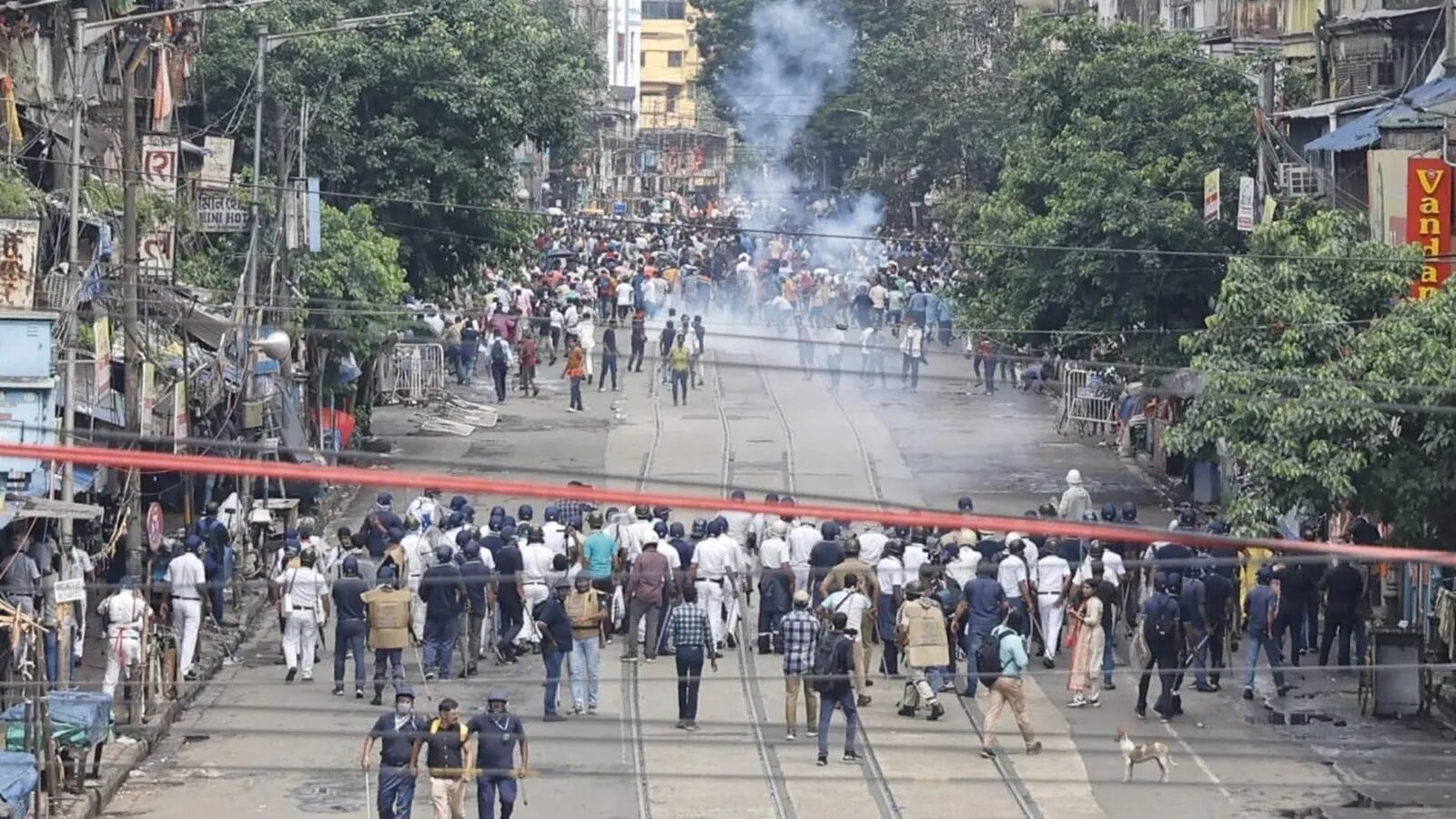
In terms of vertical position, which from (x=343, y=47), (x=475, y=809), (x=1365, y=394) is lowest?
(x=475, y=809)

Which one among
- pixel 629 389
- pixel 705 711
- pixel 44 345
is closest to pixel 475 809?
pixel 705 711


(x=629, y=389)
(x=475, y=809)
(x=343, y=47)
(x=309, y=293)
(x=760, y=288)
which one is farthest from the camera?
(x=760, y=288)

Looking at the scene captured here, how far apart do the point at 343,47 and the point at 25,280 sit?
1547 cm

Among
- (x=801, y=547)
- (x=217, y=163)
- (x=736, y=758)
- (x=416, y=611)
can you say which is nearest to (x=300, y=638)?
(x=416, y=611)

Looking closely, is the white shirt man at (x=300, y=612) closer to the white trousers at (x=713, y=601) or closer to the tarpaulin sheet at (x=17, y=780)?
the white trousers at (x=713, y=601)

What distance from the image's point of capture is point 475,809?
19.0m

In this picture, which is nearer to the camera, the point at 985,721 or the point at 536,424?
the point at 985,721

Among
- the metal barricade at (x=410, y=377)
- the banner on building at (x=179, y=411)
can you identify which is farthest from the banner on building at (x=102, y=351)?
the metal barricade at (x=410, y=377)

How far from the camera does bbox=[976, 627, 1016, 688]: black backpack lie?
19766 mm

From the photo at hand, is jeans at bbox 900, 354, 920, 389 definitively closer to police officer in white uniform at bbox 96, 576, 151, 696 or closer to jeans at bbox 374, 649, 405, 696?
jeans at bbox 374, 649, 405, 696

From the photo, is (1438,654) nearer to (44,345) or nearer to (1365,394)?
(1365,394)

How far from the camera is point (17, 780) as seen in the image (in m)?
16.5

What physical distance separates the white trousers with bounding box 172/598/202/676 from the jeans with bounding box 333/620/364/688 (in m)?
1.19

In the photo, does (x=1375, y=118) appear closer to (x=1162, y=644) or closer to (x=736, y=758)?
(x=1162, y=644)
